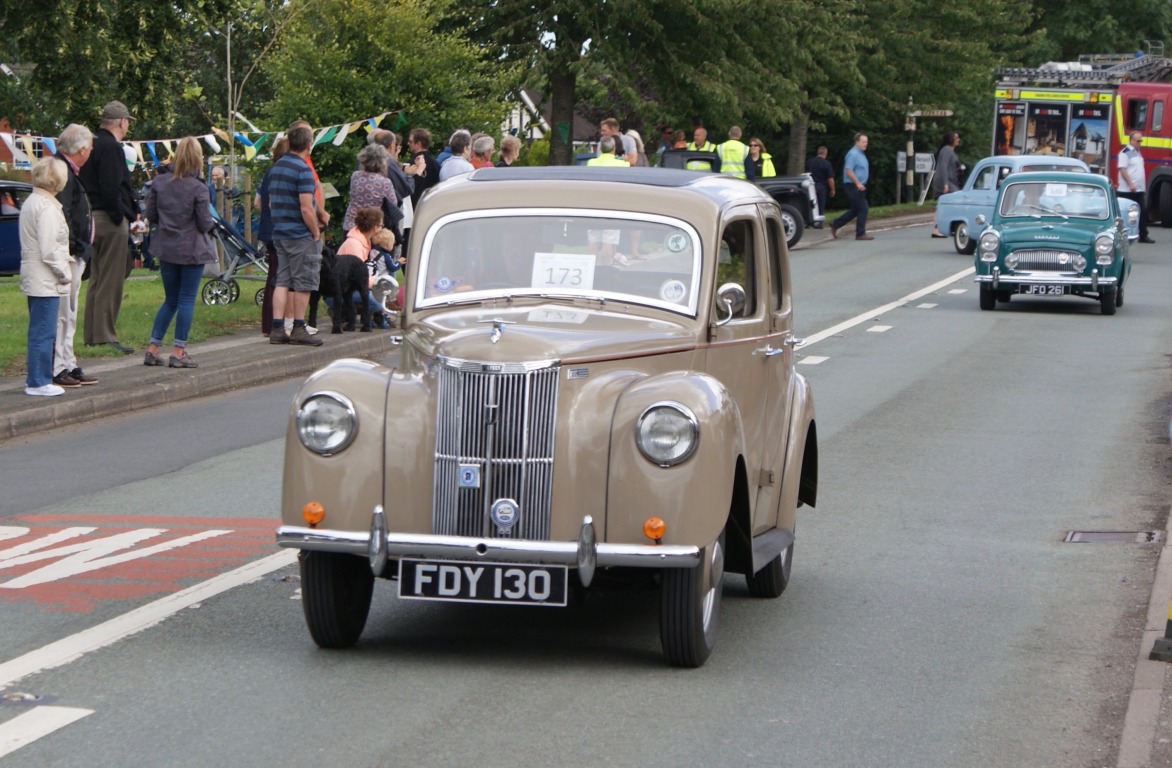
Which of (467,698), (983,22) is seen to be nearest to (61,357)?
(467,698)

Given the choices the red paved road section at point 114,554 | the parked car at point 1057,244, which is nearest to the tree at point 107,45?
the parked car at point 1057,244

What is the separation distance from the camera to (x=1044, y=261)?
22469 millimetres

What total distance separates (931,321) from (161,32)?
32.0ft

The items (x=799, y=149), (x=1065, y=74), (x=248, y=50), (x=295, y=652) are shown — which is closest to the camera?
(x=295, y=652)

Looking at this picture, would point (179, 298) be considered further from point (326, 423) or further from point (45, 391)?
point (326, 423)

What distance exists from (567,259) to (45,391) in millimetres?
7132

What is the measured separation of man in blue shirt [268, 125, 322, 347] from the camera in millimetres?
16078

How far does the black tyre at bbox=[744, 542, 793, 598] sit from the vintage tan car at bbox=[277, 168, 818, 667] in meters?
0.54

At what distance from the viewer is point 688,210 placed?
7.46m

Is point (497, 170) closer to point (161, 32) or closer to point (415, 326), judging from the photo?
point (415, 326)

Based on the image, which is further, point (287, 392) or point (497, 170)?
point (287, 392)

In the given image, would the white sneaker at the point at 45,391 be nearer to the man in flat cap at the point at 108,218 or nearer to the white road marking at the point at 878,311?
the man in flat cap at the point at 108,218

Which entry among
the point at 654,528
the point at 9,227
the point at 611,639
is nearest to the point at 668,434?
the point at 654,528

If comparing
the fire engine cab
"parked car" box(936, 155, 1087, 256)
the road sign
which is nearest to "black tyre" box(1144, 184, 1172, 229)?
the fire engine cab
